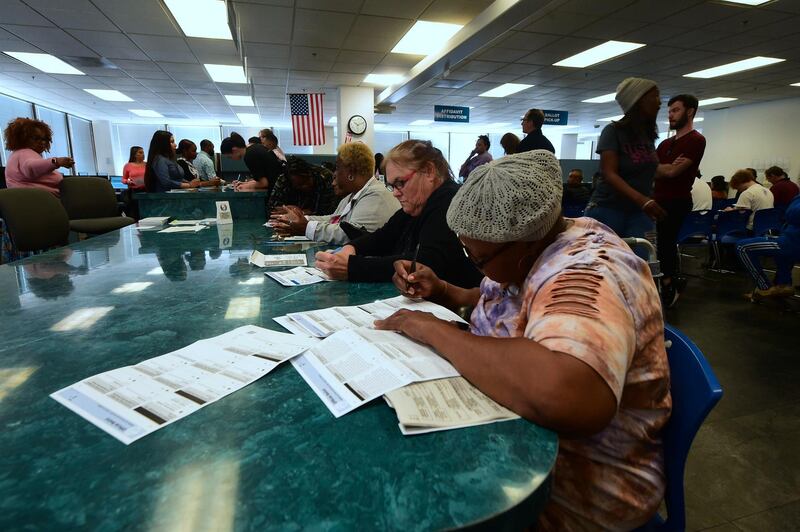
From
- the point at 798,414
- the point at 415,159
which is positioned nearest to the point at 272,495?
the point at 415,159

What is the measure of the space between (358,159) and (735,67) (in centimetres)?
745

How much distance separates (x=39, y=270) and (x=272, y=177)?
7.61 ft

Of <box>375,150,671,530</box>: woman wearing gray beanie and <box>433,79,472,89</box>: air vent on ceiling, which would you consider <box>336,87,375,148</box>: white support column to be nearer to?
<box>433,79,472,89</box>: air vent on ceiling

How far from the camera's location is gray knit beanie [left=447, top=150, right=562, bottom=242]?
2.42 feet

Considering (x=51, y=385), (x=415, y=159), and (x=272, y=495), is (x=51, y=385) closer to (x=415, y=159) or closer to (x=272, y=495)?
(x=272, y=495)

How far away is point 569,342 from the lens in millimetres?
578

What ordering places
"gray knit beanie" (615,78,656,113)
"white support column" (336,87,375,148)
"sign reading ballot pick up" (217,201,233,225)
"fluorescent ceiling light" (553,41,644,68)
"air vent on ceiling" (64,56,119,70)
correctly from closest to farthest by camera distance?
"gray knit beanie" (615,78,656,113) → "sign reading ballot pick up" (217,201,233,225) → "fluorescent ceiling light" (553,41,644,68) → "air vent on ceiling" (64,56,119,70) → "white support column" (336,87,375,148)

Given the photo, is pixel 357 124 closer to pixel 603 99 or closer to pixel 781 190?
pixel 603 99

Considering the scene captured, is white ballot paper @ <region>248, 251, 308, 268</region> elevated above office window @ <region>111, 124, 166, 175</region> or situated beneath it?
situated beneath

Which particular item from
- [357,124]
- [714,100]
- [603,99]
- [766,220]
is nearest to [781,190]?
[766,220]

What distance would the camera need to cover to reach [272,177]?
12.3 feet

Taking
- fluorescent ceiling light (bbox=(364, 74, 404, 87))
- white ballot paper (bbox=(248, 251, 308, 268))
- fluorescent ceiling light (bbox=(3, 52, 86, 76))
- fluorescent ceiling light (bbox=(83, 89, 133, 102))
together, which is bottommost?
white ballot paper (bbox=(248, 251, 308, 268))

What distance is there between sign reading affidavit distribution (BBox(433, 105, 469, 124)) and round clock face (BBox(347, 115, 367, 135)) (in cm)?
220

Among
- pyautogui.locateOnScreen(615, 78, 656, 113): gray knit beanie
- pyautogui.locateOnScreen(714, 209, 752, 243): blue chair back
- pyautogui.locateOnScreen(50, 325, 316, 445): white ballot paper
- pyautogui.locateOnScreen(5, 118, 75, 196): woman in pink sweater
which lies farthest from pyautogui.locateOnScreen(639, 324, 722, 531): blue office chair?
pyautogui.locateOnScreen(714, 209, 752, 243): blue chair back
